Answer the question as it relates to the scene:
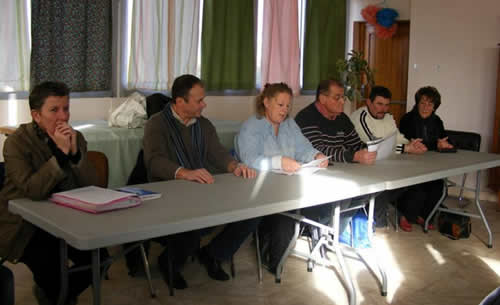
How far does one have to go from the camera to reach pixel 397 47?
7.24 meters

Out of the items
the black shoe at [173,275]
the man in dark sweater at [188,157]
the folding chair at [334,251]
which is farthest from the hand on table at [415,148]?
the black shoe at [173,275]

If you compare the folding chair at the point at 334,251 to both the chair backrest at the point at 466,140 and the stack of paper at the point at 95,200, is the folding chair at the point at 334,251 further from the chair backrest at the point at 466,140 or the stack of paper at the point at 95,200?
the chair backrest at the point at 466,140

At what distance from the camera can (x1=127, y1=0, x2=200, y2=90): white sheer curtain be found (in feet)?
18.4

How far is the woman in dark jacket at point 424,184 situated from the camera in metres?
4.63

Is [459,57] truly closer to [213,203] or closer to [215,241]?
[215,241]

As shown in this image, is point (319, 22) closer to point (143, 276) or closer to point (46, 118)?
point (143, 276)

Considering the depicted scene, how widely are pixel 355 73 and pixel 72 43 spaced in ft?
11.8

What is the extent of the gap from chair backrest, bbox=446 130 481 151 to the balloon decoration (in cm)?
250

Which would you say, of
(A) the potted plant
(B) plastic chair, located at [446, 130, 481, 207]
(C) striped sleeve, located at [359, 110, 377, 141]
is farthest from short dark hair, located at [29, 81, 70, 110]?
(A) the potted plant

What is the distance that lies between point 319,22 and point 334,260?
4465mm

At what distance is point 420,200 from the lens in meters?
4.64

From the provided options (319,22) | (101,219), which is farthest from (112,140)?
(319,22)

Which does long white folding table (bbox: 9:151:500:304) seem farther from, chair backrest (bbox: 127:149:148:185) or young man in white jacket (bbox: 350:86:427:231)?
young man in white jacket (bbox: 350:86:427:231)

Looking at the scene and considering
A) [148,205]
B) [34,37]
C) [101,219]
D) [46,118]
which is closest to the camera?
[101,219]
